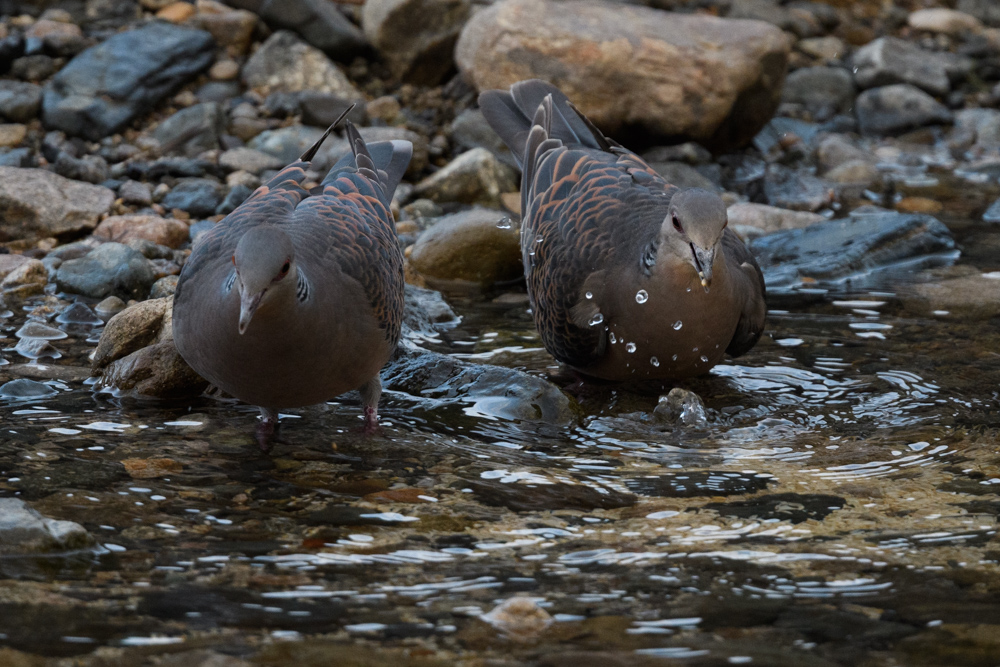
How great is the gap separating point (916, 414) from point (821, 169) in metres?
6.06

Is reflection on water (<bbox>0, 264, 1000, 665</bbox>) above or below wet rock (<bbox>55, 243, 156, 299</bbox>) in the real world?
below

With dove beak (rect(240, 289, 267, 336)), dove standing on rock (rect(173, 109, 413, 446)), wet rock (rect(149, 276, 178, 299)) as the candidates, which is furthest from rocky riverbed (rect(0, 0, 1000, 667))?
dove beak (rect(240, 289, 267, 336))

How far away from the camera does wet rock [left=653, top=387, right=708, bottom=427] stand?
5062mm

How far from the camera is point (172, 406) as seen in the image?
5.16 metres

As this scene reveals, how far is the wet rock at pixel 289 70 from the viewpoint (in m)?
9.93

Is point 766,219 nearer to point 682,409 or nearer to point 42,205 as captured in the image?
point 682,409

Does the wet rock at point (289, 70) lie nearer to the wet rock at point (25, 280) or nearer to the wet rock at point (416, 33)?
the wet rock at point (416, 33)

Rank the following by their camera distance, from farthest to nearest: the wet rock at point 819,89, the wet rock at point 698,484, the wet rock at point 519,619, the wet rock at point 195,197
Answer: the wet rock at point 819,89
the wet rock at point 195,197
the wet rock at point 698,484
the wet rock at point 519,619

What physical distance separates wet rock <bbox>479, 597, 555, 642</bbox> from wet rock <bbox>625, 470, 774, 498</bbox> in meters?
1.22

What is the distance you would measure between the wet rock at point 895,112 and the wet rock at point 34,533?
32.8ft

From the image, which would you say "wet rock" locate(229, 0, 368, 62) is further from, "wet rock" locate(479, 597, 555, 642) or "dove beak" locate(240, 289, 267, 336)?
"wet rock" locate(479, 597, 555, 642)

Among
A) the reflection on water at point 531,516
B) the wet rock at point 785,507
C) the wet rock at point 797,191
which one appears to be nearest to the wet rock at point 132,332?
the reflection on water at point 531,516

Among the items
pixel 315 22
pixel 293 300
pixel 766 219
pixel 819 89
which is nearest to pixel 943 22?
pixel 819 89

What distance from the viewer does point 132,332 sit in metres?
5.45
